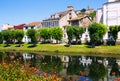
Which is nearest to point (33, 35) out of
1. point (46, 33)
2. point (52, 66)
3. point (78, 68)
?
point (46, 33)

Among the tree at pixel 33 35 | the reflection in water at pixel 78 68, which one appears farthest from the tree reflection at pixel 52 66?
the tree at pixel 33 35

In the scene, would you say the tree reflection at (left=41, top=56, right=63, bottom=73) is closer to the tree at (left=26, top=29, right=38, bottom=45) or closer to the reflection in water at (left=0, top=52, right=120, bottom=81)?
the reflection in water at (left=0, top=52, right=120, bottom=81)

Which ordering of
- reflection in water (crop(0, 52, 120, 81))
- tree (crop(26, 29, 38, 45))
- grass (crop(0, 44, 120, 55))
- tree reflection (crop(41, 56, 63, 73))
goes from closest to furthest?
1. reflection in water (crop(0, 52, 120, 81))
2. tree reflection (crop(41, 56, 63, 73))
3. grass (crop(0, 44, 120, 55))
4. tree (crop(26, 29, 38, 45))

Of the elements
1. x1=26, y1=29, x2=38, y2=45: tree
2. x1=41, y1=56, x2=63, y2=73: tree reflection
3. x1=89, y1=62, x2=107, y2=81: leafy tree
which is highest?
x1=26, y1=29, x2=38, y2=45: tree

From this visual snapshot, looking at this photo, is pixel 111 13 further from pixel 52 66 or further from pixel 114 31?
pixel 52 66

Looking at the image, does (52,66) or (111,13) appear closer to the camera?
(52,66)

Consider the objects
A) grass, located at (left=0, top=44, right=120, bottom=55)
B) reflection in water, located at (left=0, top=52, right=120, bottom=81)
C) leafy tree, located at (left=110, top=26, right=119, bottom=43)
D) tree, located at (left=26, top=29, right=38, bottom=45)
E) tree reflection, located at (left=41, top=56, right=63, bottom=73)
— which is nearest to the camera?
reflection in water, located at (left=0, top=52, right=120, bottom=81)

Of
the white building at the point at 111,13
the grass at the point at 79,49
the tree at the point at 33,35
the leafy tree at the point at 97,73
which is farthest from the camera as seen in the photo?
the tree at the point at 33,35

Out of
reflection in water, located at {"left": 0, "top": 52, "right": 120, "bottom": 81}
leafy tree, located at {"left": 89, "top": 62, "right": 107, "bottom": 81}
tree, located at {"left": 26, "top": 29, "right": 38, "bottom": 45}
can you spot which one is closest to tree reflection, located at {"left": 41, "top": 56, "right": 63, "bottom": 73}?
reflection in water, located at {"left": 0, "top": 52, "right": 120, "bottom": 81}

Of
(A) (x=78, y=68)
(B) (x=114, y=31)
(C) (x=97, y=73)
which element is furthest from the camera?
(B) (x=114, y=31)

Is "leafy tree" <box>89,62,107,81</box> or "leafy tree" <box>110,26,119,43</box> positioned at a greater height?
"leafy tree" <box>110,26,119,43</box>

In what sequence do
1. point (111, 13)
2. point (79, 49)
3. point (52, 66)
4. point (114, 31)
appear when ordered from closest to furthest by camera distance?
1. point (52, 66)
2. point (79, 49)
3. point (114, 31)
4. point (111, 13)

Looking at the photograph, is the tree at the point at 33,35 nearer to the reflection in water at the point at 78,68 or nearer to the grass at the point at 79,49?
the grass at the point at 79,49

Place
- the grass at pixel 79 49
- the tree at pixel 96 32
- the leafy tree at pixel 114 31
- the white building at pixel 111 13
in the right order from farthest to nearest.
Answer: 1. the white building at pixel 111 13
2. the leafy tree at pixel 114 31
3. the tree at pixel 96 32
4. the grass at pixel 79 49
